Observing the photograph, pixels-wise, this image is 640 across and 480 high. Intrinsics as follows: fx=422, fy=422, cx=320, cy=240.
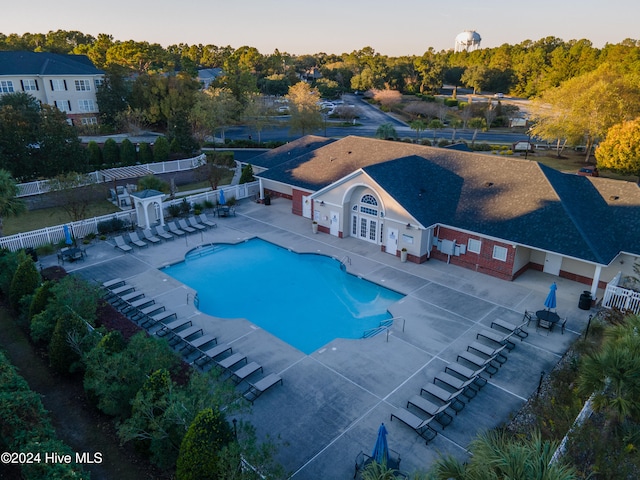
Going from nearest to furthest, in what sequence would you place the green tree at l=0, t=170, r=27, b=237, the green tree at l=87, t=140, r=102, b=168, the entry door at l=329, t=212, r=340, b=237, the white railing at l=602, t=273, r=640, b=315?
1. the white railing at l=602, t=273, r=640, b=315
2. the green tree at l=0, t=170, r=27, b=237
3. the entry door at l=329, t=212, r=340, b=237
4. the green tree at l=87, t=140, r=102, b=168

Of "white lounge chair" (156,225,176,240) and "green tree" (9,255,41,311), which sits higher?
"green tree" (9,255,41,311)

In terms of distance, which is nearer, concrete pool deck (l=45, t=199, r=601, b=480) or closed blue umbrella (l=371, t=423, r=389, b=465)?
closed blue umbrella (l=371, t=423, r=389, b=465)

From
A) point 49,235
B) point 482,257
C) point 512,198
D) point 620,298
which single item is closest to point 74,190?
point 49,235

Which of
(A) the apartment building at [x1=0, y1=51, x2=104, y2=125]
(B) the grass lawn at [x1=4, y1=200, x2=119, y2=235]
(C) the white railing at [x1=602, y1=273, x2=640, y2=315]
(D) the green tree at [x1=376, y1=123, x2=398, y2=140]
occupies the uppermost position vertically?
(A) the apartment building at [x1=0, y1=51, x2=104, y2=125]

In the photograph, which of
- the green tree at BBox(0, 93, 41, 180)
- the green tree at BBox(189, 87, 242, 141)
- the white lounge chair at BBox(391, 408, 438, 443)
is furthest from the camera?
the green tree at BBox(189, 87, 242, 141)

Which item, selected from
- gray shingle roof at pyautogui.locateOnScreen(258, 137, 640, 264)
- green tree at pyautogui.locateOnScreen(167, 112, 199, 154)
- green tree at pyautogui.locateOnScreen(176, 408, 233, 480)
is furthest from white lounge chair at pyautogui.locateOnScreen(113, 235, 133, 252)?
green tree at pyautogui.locateOnScreen(167, 112, 199, 154)

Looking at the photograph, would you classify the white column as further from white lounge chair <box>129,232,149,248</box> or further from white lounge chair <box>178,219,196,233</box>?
white lounge chair <box>129,232,149,248</box>

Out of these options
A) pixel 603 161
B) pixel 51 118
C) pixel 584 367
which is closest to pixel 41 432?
pixel 584 367

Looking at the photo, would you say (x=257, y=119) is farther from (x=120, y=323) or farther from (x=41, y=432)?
(x=41, y=432)
